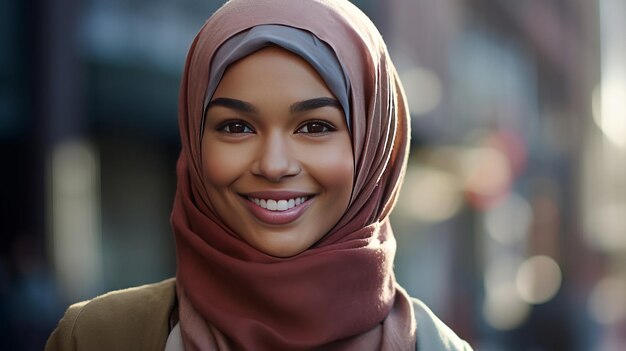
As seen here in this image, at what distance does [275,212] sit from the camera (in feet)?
7.63

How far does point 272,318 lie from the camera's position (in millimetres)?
2340

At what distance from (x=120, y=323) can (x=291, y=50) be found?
77 cm

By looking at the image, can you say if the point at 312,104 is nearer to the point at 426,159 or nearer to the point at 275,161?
the point at 275,161

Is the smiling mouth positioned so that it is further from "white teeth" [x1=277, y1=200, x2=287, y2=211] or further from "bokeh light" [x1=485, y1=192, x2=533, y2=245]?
"bokeh light" [x1=485, y1=192, x2=533, y2=245]

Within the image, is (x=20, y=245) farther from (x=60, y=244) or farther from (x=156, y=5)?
(x=156, y=5)

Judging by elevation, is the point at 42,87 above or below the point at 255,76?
below

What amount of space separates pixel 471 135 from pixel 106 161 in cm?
784

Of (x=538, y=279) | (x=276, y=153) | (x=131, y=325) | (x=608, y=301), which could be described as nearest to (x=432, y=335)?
(x=276, y=153)

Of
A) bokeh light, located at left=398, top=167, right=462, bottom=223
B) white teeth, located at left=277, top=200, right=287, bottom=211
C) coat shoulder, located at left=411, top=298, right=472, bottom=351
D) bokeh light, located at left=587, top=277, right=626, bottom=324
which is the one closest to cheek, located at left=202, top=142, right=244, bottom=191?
white teeth, located at left=277, top=200, right=287, bottom=211

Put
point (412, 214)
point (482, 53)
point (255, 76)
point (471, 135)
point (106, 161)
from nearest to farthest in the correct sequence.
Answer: point (255, 76), point (106, 161), point (412, 214), point (471, 135), point (482, 53)

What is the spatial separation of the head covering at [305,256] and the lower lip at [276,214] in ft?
0.26

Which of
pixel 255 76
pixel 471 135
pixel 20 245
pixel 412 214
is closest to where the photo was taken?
pixel 255 76

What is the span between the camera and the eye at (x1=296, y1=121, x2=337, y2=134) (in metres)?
2.33

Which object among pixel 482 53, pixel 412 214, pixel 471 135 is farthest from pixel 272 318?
pixel 482 53
